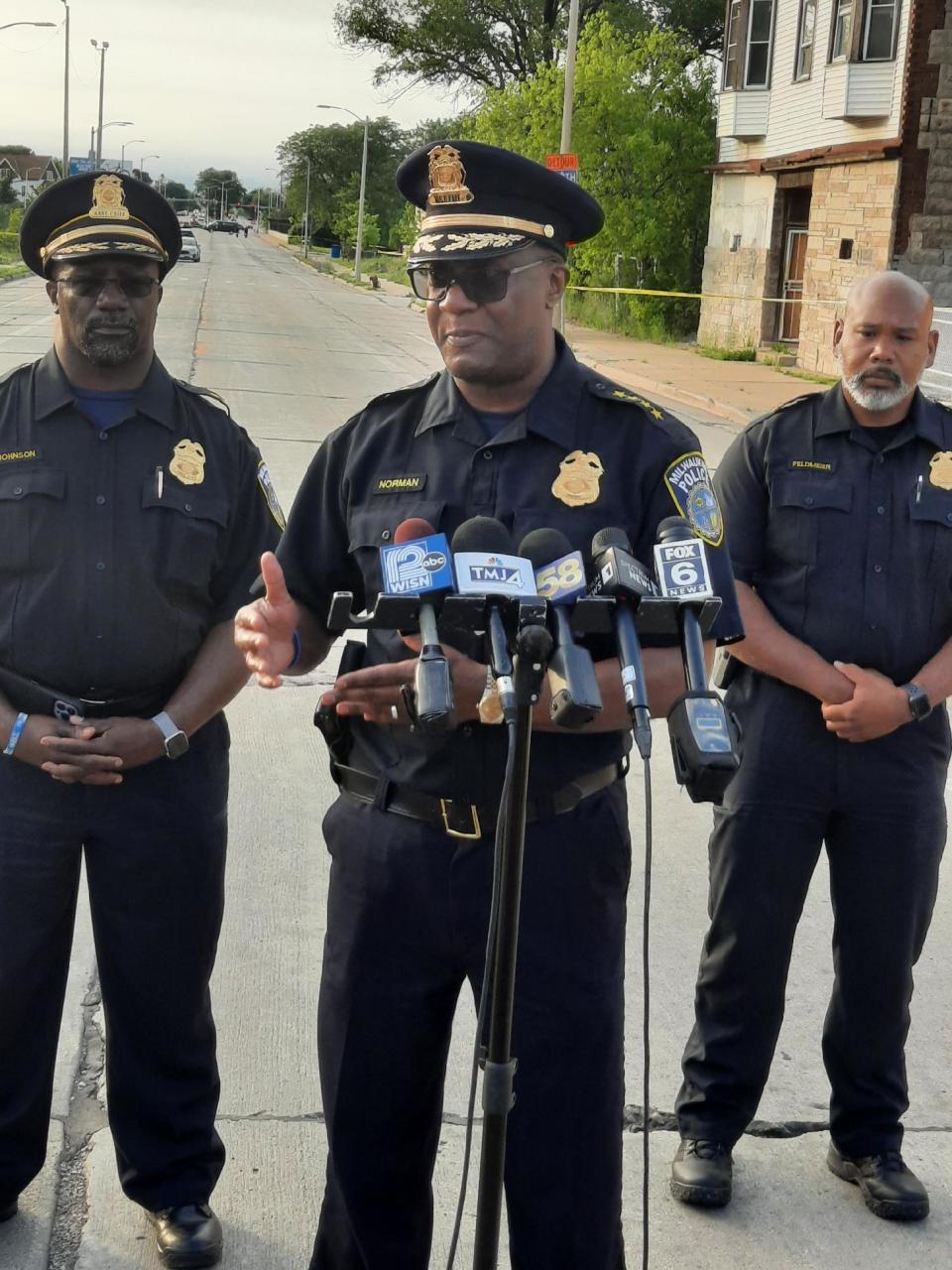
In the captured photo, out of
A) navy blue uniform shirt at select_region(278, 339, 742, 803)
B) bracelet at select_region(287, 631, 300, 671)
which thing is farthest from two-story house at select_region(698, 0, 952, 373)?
bracelet at select_region(287, 631, 300, 671)

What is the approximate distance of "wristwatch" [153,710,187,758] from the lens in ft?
10.3

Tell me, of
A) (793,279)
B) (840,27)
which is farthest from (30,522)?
(793,279)

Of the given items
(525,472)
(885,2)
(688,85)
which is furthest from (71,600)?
(688,85)

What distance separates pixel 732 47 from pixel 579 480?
97.7ft

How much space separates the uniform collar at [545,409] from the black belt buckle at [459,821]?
640 mm

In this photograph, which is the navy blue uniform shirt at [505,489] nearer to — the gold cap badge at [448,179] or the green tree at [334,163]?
the gold cap badge at [448,179]

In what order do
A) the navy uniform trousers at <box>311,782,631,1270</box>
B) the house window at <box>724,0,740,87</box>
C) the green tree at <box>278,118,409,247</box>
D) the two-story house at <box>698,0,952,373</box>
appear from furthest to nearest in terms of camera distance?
1. the green tree at <box>278,118,409,247</box>
2. the house window at <box>724,0,740,87</box>
3. the two-story house at <box>698,0,952,373</box>
4. the navy uniform trousers at <box>311,782,631,1270</box>

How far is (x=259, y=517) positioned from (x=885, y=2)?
78.4 ft

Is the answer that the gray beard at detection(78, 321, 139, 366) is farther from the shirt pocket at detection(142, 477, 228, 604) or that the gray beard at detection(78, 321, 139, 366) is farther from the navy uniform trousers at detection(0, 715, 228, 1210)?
the navy uniform trousers at detection(0, 715, 228, 1210)

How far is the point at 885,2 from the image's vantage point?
24078 mm

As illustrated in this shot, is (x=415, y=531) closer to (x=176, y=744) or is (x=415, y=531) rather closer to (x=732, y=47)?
(x=176, y=744)

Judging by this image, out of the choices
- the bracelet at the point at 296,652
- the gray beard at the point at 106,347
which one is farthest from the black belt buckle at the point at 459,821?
the gray beard at the point at 106,347

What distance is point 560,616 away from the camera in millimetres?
1896

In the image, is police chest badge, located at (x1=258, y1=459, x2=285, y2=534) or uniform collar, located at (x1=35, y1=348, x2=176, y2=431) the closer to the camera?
uniform collar, located at (x1=35, y1=348, x2=176, y2=431)
